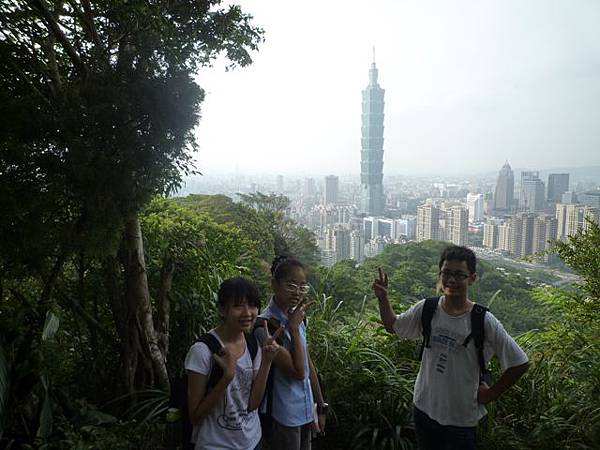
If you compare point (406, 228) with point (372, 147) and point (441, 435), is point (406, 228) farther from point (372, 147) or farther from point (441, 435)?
point (372, 147)

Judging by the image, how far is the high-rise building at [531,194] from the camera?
6.09 metres

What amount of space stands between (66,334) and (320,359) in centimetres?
139

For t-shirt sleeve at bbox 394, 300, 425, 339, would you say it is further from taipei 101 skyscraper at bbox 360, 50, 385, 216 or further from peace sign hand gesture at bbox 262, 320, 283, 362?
taipei 101 skyscraper at bbox 360, 50, 385, 216

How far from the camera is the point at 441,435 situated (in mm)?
1558

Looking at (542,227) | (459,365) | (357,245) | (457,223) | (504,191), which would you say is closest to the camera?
(459,365)

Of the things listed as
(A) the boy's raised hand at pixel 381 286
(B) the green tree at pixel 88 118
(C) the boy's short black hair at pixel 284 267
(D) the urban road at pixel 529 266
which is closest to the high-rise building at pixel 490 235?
(D) the urban road at pixel 529 266

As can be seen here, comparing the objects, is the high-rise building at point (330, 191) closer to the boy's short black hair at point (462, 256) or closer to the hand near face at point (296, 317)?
the boy's short black hair at point (462, 256)

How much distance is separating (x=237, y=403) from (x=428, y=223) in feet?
24.5

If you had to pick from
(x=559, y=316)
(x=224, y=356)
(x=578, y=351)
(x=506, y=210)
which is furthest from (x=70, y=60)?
(x=506, y=210)

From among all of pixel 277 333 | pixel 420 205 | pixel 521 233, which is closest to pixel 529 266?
pixel 521 233

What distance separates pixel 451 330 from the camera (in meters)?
1.57

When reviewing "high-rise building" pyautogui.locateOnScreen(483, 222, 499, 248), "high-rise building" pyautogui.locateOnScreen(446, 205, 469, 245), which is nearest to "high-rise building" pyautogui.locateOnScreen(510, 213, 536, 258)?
"high-rise building" pyautogui.locateOnScreen(483, 222, 499, 248)

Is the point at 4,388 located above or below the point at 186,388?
below

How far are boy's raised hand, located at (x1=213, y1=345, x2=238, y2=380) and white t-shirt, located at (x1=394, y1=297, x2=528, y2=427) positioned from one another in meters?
0.72
